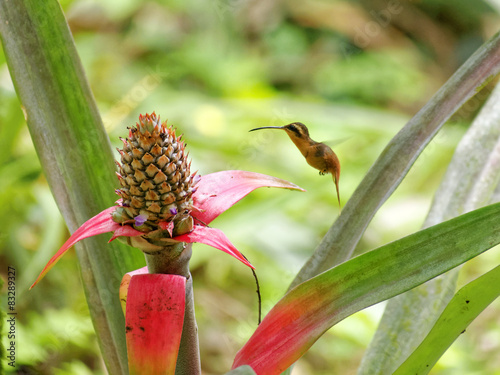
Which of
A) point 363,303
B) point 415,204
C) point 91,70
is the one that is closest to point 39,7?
point 363,303

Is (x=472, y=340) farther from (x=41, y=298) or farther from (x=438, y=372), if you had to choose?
(x=41, y=298)

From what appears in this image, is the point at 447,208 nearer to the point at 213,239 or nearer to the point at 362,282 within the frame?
the point at 362,282

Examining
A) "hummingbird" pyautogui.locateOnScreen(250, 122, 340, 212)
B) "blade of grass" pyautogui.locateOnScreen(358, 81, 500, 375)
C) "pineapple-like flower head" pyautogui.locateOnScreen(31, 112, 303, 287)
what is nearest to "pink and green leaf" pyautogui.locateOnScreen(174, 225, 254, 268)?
"pineapple-like flower head" pyautogui.locateOnScreen(31, 112, 303, 287)

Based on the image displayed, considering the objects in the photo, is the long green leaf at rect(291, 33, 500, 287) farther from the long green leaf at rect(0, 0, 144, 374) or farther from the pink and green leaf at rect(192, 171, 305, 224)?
the long green leaf at rect(0, 0, 144, 374)

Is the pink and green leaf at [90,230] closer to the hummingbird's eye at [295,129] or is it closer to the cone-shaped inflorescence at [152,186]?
the cone-shaped inflorescence at [152,186]

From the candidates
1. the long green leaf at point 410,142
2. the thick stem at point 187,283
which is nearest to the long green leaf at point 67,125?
the thick stem at point 187,283

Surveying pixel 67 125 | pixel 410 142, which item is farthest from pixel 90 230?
pixel 410 142

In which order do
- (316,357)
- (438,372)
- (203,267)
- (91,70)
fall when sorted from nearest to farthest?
(438,372) → (316,357) → (203,267) → (91,70)
